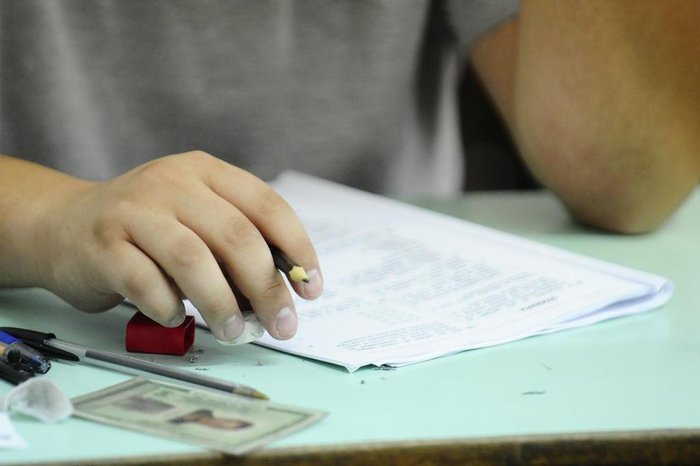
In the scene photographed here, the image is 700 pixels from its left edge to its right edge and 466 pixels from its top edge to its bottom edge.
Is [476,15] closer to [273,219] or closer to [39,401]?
[273,219]

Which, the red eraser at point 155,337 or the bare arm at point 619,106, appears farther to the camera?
the bare arm at point 619,106

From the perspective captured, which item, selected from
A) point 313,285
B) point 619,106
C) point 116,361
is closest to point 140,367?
point 116,361

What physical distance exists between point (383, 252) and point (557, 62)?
0.36m

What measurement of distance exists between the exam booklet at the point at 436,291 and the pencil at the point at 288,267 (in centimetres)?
6

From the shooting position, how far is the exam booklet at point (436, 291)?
2.09 ft

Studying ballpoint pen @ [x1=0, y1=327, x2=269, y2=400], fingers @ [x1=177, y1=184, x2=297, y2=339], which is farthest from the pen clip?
fingers @ [x1=177, y1=184, x2=297, y2=339]

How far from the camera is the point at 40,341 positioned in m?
0.61

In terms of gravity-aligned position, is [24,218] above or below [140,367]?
above

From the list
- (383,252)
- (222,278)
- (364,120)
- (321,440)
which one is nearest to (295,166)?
(364,120)

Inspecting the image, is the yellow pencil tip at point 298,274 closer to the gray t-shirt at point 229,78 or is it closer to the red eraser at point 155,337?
the red eraser at point 155,337

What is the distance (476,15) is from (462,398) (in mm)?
739

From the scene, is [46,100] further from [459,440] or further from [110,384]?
[459,440]

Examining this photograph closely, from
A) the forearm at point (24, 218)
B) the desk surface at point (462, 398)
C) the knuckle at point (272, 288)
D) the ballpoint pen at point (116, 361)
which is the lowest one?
the desk surface at point (462, 398)

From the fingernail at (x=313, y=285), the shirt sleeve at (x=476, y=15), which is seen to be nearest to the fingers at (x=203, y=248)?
the fingernail at (x=313, y=285)
